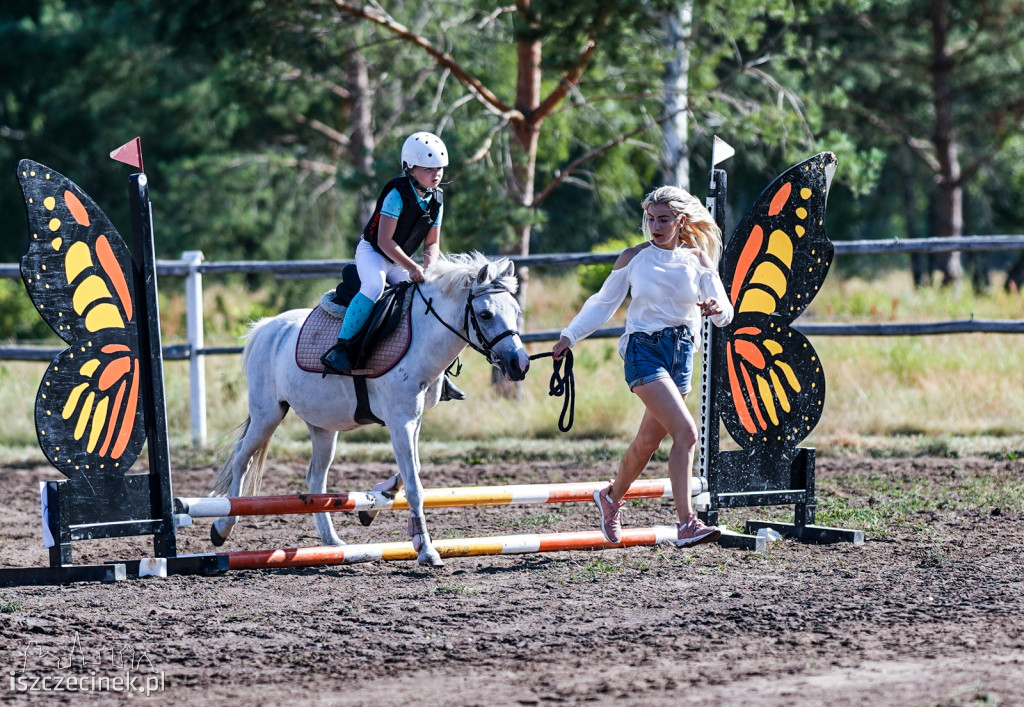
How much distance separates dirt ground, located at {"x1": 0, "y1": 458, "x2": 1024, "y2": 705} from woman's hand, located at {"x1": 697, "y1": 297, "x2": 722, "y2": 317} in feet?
4.45

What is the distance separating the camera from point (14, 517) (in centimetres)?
816

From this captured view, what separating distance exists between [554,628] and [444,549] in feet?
4.42

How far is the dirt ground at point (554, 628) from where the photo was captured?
161 inches

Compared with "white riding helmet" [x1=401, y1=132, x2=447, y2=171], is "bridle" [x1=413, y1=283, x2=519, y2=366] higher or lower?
lower

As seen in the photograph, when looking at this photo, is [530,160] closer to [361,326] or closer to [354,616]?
[361,326]

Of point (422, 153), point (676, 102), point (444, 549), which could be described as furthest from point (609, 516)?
point (676, 102)

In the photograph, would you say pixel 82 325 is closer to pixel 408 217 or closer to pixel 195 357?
pixel 408 217

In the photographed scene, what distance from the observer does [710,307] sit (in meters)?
5.88

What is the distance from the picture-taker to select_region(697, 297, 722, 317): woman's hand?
19.3 ft

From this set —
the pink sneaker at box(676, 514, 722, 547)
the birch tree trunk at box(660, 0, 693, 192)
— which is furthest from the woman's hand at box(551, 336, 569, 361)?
the birch tree trunk at box(660, 0, 693, 192)

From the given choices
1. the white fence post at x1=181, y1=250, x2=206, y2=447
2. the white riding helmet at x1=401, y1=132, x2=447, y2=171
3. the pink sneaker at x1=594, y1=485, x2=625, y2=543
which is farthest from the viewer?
the white fence post at x1=181, y1=250, x2=206, y2=447

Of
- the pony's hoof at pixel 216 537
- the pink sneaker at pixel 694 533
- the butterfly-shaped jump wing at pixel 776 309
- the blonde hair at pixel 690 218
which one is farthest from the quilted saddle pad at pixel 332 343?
the butterfly-shaped jump wing at pixel 776 309

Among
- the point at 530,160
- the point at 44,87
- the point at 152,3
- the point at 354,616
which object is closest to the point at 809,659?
the point at 354,616

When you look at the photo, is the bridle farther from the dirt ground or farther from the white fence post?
the white fence post
